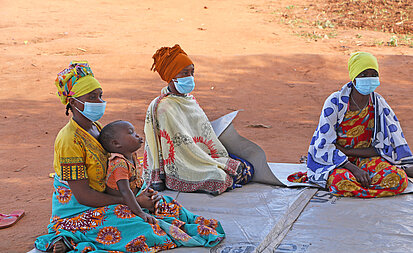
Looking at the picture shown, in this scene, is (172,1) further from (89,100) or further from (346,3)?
(89,100)

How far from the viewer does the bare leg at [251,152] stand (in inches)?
203

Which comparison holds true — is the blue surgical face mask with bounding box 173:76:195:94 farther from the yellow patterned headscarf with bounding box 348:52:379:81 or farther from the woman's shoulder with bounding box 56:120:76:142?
the woman's shoulder with bounding box 56:120:76:142

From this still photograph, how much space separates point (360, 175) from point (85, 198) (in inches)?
97.6

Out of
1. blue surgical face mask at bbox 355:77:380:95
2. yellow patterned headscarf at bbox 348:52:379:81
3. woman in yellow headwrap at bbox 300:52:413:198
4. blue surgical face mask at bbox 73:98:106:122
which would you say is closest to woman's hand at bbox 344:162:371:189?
woman in yellow headwrap at bbox 300:52:413:198

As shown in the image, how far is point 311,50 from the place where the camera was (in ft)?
45.4

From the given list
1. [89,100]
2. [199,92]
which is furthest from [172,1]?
[89,100]

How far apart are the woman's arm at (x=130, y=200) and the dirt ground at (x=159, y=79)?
97 centimetres

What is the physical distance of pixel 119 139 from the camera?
11.7 ft

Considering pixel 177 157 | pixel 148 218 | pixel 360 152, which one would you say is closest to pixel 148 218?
pixel 148 218

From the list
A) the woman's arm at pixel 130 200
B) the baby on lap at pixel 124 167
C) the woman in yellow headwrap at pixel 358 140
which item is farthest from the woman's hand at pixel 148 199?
the woman in yellow headwrap at pixel 358 140

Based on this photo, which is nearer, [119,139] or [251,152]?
[119,139]

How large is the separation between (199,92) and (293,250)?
6.77m

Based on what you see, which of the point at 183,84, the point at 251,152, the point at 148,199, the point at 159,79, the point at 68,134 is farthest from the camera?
the point at 159,79

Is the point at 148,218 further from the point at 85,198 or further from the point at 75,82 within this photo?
the point at 75,82
